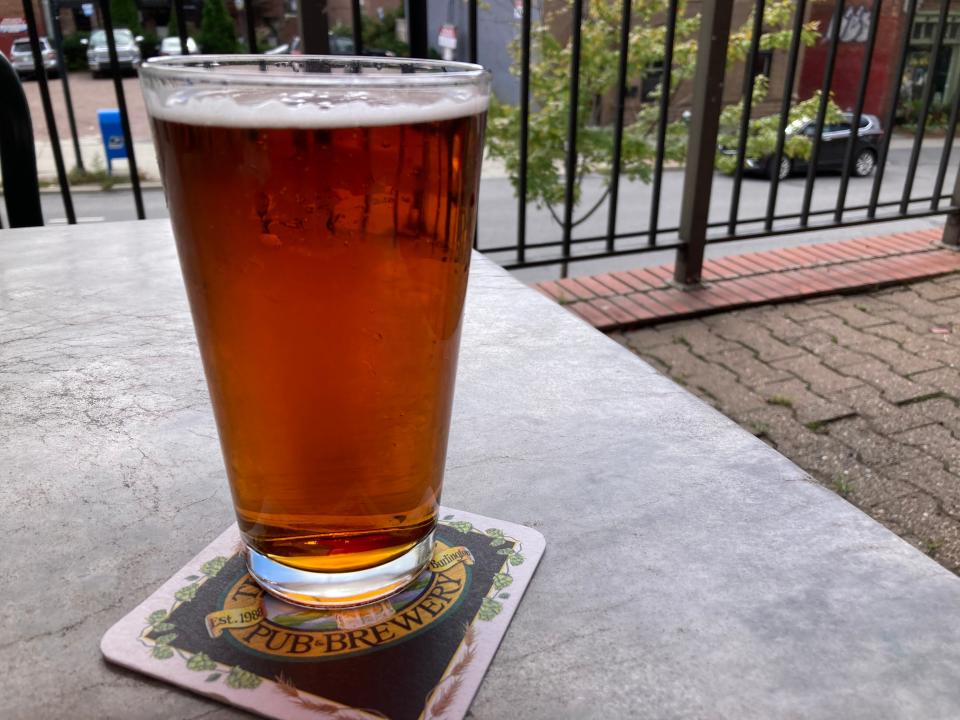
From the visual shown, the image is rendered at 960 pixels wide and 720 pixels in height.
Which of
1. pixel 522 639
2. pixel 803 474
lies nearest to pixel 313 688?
pixel 522 639

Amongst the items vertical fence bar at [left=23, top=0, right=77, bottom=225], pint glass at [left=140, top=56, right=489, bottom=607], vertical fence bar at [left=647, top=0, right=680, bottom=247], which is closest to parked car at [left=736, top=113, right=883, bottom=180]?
vertical fence bar at [left=647, top=0, right=680, bottom=247]

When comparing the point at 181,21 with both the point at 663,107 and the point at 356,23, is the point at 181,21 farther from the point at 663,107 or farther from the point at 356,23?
the point at 663,107

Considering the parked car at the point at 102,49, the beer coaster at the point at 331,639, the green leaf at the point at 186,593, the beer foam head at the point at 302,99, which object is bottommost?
the parked car at the point at 102,49

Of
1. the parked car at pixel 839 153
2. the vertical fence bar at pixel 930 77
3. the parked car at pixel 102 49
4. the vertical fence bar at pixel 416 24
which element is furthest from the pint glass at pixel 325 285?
the parked car at pixel 839 153

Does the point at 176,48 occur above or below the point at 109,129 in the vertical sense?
above

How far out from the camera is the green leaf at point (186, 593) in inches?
21.3

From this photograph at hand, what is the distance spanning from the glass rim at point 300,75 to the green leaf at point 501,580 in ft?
1.08

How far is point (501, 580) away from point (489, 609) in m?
0.03

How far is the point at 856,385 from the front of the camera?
9.27ft

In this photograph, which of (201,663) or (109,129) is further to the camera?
(109,129)

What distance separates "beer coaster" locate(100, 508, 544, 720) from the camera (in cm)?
46

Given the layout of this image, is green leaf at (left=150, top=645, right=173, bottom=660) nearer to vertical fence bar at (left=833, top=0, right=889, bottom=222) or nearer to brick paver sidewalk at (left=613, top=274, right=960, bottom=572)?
brick paver sidewalk at (left=613, top=274, right=960, bottom=572)

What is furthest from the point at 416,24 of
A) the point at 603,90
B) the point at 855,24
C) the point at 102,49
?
the point at 855,24

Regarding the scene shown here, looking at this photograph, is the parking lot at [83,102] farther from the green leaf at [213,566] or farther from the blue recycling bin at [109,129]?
the green leaf at [213,566]
